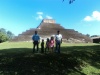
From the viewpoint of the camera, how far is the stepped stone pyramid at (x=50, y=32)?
66188mm

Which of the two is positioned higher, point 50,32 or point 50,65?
point 50,32

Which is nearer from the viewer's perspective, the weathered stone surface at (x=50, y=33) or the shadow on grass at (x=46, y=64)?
the shadow on grass at (x=46, y=64)

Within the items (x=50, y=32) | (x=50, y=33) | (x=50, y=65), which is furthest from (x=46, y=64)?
(x=50, y=32)

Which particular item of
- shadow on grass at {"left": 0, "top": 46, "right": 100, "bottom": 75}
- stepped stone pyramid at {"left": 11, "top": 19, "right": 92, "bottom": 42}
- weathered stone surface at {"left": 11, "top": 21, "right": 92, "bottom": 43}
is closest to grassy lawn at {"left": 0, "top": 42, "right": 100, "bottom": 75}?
shadow on grass at {"left": 0, "top": 46, "right": 100, "bottom": 75}

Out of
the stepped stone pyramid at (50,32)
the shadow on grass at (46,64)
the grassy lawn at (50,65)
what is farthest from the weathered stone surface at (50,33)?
the grassy lawn at (50,65)

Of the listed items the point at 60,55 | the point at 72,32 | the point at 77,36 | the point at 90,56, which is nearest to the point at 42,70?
the point at 60,55

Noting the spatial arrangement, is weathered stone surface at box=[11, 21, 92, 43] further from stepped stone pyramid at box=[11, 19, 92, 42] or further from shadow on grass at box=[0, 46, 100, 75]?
shadow on grass at box=[0, 46, 100, 75]

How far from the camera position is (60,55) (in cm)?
1914

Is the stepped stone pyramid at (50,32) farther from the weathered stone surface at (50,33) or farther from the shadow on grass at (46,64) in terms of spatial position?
the shadow on grass at (46,64)

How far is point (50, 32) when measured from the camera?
71812mm

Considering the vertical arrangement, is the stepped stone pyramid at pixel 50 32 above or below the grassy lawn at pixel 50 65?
above

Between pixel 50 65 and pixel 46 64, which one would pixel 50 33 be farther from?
pixel 50 65

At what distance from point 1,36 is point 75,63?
194 feet

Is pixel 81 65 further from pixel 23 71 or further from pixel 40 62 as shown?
pixel 23 71
